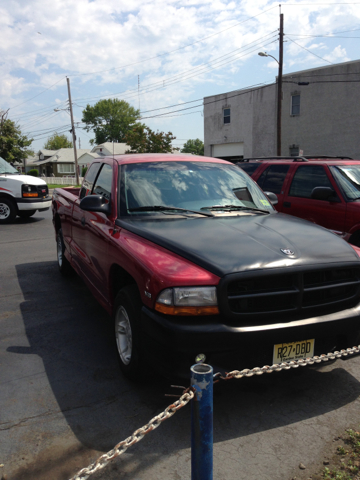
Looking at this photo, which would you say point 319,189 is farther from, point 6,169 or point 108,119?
point 108,119

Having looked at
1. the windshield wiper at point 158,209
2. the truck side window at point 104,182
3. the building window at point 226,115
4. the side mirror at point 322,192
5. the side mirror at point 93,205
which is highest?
the building window at point 226,115

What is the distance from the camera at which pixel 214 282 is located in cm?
283

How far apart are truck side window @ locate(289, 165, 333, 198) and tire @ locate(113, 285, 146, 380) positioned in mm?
4658

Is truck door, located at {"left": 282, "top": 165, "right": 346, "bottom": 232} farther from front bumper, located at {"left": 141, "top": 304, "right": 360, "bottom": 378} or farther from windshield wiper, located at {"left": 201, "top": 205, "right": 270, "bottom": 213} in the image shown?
front bumper, located at {"left": 141, "top": 304, "right": 360, "bottom": 378}

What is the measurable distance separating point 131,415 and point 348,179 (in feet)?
17.5

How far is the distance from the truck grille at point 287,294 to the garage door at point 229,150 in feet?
104

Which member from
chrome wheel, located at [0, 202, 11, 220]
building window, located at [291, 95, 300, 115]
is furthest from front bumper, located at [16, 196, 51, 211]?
building window, located at [291, 95, 300, 115]

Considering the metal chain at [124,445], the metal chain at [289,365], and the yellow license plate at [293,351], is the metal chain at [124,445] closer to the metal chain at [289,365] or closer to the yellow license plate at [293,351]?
the metal chain at [289,365]

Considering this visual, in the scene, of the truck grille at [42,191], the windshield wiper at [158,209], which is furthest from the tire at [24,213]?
the windshield wiper at [158,209]

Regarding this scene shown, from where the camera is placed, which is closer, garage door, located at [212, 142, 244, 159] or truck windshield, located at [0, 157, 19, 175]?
truck windshield, located at [0, 157, 19, 175]

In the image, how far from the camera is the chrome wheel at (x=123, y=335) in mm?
3438

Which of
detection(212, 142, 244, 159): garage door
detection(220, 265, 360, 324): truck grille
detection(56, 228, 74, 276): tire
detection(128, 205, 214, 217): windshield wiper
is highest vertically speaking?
detection(212, 142, 244, 159): garage door

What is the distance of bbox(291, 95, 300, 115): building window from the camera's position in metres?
29.9

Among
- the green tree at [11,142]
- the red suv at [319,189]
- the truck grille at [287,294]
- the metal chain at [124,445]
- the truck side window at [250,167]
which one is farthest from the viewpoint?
the green tree at [11,142]
